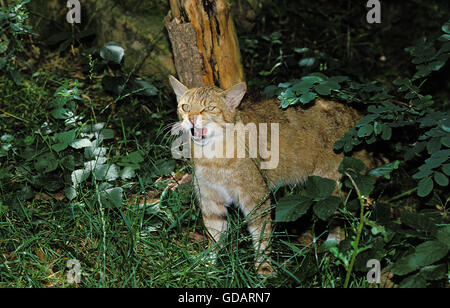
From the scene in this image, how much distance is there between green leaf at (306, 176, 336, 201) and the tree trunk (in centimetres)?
136

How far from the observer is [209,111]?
10.8ft

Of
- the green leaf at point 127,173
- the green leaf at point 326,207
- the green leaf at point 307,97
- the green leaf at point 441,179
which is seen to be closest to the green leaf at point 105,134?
the green leaf at point 127,173

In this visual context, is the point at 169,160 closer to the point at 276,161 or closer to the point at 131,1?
the point at 276,161

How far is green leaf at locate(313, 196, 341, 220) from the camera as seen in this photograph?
262cm

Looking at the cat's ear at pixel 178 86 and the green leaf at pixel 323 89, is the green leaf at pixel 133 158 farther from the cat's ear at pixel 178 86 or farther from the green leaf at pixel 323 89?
the green leaf at pixel 323 89

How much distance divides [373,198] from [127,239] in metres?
2.04

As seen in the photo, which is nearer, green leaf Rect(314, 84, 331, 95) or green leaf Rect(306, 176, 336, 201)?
green leaf Rect(306, 176, 336, 201)

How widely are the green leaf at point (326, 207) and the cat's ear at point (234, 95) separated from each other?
38.6 inches

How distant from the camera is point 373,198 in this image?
12.7 feet

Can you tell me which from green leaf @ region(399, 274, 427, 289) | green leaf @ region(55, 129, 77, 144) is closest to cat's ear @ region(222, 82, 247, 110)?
green leaf @ region(55, 129, 77, 144)

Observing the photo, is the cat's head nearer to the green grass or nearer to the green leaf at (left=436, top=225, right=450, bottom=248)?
the green grass

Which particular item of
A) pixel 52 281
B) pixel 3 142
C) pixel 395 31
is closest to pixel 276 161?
pixel 52 281

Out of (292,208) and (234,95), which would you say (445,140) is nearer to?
(292,208)

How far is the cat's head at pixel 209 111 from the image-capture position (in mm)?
3256
